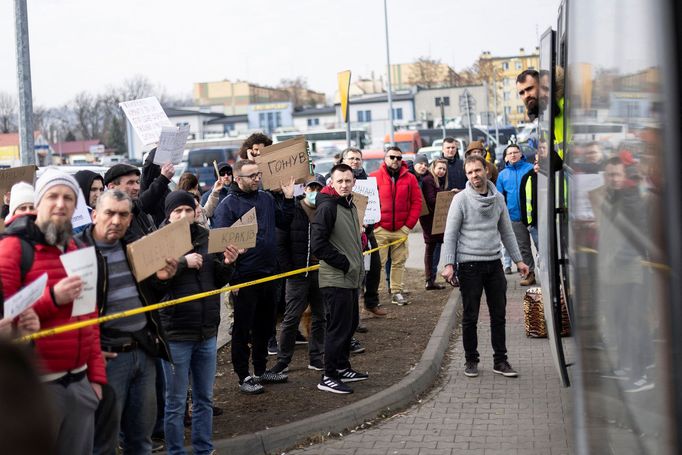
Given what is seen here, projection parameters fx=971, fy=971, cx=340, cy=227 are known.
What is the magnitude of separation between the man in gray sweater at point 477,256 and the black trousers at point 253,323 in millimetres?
1641

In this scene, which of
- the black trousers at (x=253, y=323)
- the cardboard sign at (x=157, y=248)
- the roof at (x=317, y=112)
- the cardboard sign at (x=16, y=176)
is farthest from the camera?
the roof at (x=317, y=112)

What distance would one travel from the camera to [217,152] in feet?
151

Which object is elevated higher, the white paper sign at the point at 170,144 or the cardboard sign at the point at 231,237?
the white paper sign at the point at 170,144

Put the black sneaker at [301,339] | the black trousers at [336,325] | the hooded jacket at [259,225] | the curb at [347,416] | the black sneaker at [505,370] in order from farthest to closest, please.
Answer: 1. the black sneaker at [301,339]
2. the black sneaker at [505,370]
3. the black trousers at [336,325]
4. the hooded jacket at [259,225]
5. the curb at [347,416]

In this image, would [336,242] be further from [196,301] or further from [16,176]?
[16,176]

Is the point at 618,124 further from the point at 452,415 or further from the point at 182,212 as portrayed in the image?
the point at 452,415

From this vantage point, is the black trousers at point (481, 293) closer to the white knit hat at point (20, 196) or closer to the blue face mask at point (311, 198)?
the blue face mask at point (311, 198)

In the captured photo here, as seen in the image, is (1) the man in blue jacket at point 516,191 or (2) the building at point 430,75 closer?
(1) the man in blue jacket at point 516,191

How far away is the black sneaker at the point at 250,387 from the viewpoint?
315 inches

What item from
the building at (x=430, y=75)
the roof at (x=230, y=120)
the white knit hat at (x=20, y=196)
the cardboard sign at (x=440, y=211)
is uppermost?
the building at (x=430, y=75)

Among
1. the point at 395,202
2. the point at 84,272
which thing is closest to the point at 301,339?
the point at 395,202

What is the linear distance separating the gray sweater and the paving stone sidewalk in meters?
1.13

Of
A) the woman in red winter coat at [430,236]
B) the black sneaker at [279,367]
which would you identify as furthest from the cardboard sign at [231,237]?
the woman in red winter coat at [430,236]

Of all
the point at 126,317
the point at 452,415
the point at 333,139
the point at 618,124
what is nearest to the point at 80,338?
the point at 126,317
